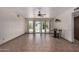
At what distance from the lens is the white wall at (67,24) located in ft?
7.43

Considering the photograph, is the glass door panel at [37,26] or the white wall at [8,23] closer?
the white wall at [8,23]

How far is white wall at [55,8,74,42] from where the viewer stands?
7.43ft

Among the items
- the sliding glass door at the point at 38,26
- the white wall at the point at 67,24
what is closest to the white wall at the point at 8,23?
the sliding glass door at the point at 38,26

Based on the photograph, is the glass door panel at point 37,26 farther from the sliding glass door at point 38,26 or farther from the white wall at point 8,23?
the white wall at point 8,23

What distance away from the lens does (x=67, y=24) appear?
7.89ft

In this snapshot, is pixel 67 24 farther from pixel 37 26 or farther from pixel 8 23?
pixel 8 23

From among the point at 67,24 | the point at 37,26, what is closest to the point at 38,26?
the point at 37,26

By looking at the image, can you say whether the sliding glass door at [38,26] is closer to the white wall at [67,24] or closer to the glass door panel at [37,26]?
the glass door panel at [37,26]

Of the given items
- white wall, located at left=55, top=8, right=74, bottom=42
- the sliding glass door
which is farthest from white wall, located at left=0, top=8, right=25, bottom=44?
white wall, located at left=55, top=8, right=74, bottom=42

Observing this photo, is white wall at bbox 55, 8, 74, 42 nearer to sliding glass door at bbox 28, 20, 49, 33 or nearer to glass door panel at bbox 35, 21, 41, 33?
sliding glass door at bbox 28, 20, 49, 33

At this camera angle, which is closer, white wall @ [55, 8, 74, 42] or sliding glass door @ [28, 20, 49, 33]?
white wall @ [55, 8, 74, 42]
